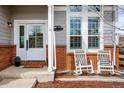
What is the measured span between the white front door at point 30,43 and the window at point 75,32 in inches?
57.3

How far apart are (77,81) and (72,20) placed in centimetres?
351

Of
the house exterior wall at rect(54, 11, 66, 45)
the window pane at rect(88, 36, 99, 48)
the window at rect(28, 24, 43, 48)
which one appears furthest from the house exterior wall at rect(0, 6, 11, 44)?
the window pane at rect(88, 36, 99, 48)

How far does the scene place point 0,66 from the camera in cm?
1038


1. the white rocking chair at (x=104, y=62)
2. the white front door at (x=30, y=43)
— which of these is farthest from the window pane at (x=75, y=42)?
the white front door at (x=30, y=43)

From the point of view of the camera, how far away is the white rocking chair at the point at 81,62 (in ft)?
36.2

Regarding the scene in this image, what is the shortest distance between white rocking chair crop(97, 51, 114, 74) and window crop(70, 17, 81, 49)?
111cm

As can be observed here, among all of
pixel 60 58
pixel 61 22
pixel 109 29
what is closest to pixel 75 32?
pixel 61 22

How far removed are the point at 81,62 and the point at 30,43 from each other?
2.90 metres

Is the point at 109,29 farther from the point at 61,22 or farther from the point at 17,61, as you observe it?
the point at 17,61

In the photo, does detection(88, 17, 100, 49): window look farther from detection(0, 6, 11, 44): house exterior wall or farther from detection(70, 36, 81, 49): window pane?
detection(0, 6, 11, 44): house exterior wall

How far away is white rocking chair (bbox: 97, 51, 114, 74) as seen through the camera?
36.6ft

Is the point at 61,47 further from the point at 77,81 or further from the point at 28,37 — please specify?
the point at 77,81

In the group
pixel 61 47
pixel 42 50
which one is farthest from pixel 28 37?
pixel 61 47

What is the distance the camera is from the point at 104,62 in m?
11.2
